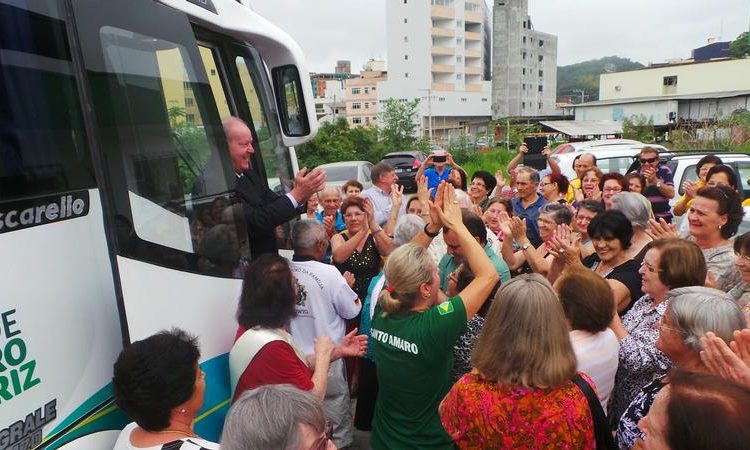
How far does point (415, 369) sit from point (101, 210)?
1.63 meters

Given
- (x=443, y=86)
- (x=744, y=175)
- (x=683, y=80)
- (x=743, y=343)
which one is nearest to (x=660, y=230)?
(x=743, y=343)

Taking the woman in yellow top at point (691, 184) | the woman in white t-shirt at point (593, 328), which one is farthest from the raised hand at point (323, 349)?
the woman in yellow top at point (691, 184)

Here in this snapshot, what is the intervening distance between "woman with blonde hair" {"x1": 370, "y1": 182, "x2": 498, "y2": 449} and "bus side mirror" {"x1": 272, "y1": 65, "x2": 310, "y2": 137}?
198cm

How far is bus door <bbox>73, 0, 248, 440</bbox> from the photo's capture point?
232cm

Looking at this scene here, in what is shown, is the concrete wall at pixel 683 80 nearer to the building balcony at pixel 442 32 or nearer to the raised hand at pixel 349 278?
the building balcony at pixel 442 32

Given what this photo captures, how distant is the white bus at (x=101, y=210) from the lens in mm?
1958

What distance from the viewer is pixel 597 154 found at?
11.5m

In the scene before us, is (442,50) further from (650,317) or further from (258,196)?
(650,317)

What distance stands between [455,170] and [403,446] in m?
5.31

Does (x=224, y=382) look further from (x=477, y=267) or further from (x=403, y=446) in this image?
(x=477, y=267)

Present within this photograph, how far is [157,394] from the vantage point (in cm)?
198

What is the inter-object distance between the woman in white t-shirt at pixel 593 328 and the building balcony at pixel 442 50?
2596 inches

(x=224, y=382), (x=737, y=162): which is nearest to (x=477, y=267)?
(x=224, y=382)

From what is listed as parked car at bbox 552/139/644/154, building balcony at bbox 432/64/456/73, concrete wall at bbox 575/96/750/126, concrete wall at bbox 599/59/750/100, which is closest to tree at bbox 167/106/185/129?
parked car at bbox 552/139/644/154
